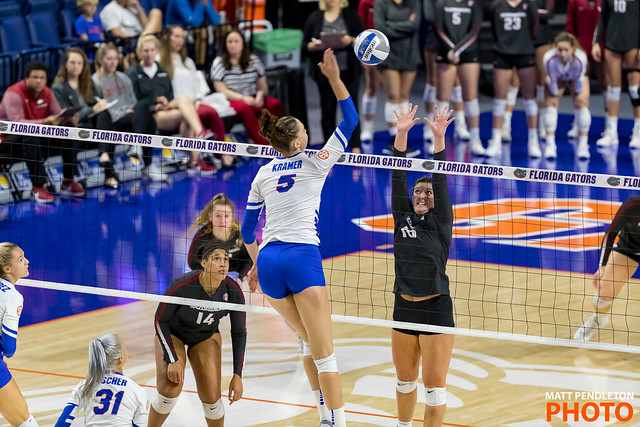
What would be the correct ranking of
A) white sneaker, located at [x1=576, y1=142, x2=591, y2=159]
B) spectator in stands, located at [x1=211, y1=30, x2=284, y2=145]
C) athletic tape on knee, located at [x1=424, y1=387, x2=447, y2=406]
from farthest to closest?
white sneaker, located at [x1=576, y1=142, x2=591, y2=159] < spectator in stands, located at [x1=211, y1=30, x2=284, y2=145] < athletic tape on knee, located at [x1=424, y1=387, x2=447, y2=406]

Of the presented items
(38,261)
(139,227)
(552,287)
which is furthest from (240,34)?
(552,287)

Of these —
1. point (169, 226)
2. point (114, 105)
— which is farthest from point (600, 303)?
point (114, 105)

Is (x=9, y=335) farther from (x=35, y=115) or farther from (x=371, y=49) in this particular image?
(x=35, y=115)

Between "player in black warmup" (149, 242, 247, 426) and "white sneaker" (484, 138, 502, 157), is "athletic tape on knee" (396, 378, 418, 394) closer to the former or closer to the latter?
"player in black warmup" (149, 242, 247, 426)

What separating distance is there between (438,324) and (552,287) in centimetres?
429

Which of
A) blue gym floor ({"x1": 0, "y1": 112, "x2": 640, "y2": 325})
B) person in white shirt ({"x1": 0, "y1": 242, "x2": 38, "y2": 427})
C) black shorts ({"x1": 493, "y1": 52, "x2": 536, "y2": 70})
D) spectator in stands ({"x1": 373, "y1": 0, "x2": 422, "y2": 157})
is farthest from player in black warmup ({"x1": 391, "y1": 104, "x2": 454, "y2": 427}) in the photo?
black shorts ({"x1": 493, "y1": 52, "x2": 536, "y2": 70})

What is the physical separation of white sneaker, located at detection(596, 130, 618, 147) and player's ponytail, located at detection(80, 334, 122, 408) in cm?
1345

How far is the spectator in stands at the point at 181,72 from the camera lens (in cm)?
1600

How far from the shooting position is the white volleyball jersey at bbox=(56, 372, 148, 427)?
6.24 meters

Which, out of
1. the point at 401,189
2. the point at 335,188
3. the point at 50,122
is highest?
A: the point at 401,189

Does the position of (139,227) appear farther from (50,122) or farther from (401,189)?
(401,189)

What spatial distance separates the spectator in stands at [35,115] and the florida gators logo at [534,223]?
13.5ft

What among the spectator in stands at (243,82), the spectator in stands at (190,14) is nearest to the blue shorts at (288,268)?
the spectator in stands at (243,82)

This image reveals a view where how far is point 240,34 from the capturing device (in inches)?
637
